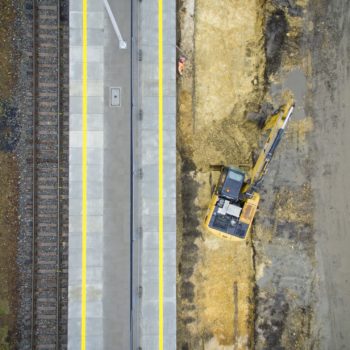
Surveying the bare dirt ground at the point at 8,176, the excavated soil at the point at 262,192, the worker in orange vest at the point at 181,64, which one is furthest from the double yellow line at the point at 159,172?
the bare dirt ground at the point at 8,176

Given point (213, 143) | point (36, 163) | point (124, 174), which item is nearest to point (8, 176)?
point (36, 163)

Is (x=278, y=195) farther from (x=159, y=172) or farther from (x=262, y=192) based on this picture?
(x=159, y=172)

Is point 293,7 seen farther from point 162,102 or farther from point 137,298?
point 137,298

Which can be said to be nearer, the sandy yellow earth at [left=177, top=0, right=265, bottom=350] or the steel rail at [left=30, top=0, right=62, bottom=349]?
the steel rail at [left=30, top=0, right=62, bottom=349]

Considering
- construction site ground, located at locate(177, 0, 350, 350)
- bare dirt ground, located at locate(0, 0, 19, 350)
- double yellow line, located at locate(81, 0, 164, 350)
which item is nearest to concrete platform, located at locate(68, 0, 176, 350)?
double yellow line, located at locate(81, 0, 164, 350)

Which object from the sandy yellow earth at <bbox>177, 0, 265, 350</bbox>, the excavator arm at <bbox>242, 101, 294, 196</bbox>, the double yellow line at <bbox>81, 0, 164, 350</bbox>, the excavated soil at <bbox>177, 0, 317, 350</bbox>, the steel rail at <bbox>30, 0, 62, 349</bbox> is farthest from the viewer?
the excavated soil at <bbox>177, 0, 317, 350</bbox>

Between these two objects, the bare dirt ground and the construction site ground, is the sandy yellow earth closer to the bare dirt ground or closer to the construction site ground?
the construction site ground

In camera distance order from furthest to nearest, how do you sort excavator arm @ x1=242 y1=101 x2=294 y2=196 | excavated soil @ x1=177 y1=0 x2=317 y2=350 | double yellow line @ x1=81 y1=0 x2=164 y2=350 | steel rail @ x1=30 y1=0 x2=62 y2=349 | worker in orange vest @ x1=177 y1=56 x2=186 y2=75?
excavated soil @ x1=177 y1=0 x2=317 y2=350 → worker in orange vest @ x1=177 y1=56 x2=186 y2=75 → steel rail @ x1=30 y1=0 x2=62 y2=349 → double yellow line @ x1=81 y1=0 x2=164 y2=350 → excavator arm @ x1=242 y1=101 x2=294 y2=196
